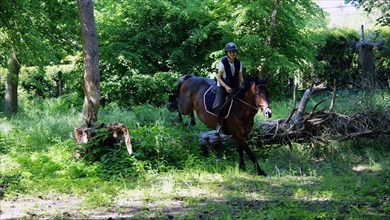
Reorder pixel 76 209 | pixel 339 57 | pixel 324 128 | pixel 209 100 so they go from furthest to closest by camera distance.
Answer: pixel 339 57 → pixel 324 128 → pixel 209 100 → pixel 76 209

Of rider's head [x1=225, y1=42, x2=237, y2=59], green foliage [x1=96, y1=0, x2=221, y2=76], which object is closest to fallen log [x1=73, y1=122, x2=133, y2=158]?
rider's head [x1=225, y1=42, x2=237, y2=59]

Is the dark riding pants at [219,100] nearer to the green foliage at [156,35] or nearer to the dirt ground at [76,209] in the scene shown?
the dirt ground at [76,209]

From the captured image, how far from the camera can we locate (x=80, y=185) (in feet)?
24.8

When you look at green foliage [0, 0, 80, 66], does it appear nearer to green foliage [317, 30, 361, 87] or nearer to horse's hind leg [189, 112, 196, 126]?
horse's hind leg [189, 112, 196, 126]

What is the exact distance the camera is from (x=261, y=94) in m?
8.84

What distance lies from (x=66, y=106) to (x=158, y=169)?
9750mm

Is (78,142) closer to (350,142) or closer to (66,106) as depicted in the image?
(350,142)

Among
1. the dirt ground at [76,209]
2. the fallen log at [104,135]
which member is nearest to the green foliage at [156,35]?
the fallen log at [104,135]

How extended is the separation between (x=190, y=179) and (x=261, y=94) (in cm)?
234

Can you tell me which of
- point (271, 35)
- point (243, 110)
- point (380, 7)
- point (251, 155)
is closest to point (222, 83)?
point (243, 110)

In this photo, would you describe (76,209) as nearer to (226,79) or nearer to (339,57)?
(226,79)

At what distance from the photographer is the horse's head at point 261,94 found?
28.6 feet

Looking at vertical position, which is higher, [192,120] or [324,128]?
[192,120]

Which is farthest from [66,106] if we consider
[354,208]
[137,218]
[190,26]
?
[354,208]
